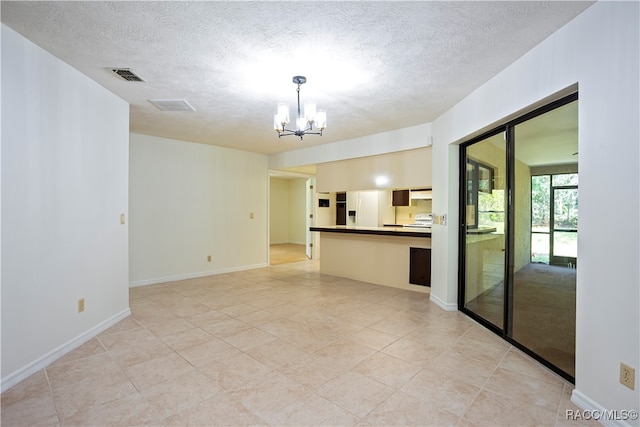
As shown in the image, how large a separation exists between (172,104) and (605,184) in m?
3.99

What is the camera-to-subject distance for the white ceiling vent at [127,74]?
2881 millimetres

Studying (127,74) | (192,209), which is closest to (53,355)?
(127,74)

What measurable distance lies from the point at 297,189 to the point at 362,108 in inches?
296

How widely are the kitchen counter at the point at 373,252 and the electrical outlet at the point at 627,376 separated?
289 cm

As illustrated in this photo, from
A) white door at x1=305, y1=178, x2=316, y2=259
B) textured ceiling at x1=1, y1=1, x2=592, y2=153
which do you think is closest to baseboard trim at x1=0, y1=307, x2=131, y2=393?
textured ceiling at x1=1, y1=1, x2=592, y2=153

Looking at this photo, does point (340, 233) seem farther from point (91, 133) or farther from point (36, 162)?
point (36, 162)

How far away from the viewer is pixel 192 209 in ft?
19.1

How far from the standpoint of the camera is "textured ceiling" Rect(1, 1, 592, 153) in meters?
1.99

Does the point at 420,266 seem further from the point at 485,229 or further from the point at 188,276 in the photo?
the point at 188,276

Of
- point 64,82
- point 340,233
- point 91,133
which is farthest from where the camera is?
point 340,233

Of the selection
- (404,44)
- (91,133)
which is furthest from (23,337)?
(404,44)

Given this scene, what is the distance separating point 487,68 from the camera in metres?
2.78

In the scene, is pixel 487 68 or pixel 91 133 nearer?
pixel 487 68

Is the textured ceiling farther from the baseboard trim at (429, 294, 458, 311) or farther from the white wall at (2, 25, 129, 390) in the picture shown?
the baseboard trim at (429, 294, 458, 311)
